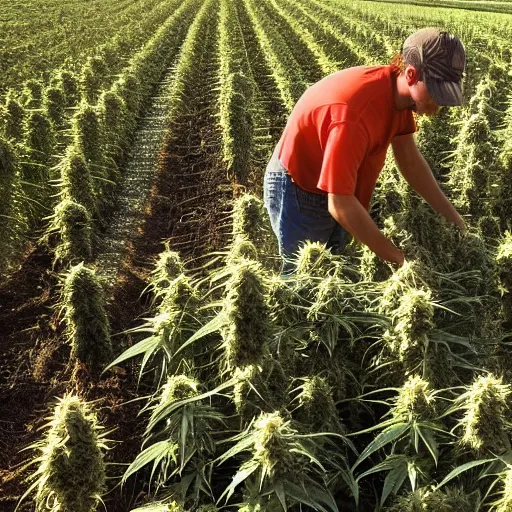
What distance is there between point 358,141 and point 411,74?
1.16ft

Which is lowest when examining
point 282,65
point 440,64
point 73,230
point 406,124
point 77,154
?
point 282,65

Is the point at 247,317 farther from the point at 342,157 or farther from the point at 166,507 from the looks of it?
the point at 342,157

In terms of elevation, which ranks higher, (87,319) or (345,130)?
(345,130)

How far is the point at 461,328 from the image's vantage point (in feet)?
8.75

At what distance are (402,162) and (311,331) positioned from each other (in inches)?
48.8

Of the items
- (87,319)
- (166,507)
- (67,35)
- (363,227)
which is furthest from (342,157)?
(67,35)

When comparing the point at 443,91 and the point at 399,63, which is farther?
the point at 399,63

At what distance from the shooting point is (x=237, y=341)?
2.21 metres

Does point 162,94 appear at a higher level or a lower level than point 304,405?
lower

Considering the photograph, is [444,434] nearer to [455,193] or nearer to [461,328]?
[461,328]

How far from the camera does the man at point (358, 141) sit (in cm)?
244

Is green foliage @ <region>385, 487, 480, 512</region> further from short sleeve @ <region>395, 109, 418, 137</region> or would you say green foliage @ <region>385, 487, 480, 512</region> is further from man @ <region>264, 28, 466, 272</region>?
short sleeve @ <region>395, 109, 418, 137</region>

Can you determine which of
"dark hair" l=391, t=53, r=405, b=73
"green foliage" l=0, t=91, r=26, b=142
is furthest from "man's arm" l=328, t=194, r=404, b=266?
"green foliage" l=0, t=91, r=26, b=142

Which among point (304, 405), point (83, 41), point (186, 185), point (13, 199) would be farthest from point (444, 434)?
point (83, 41)
